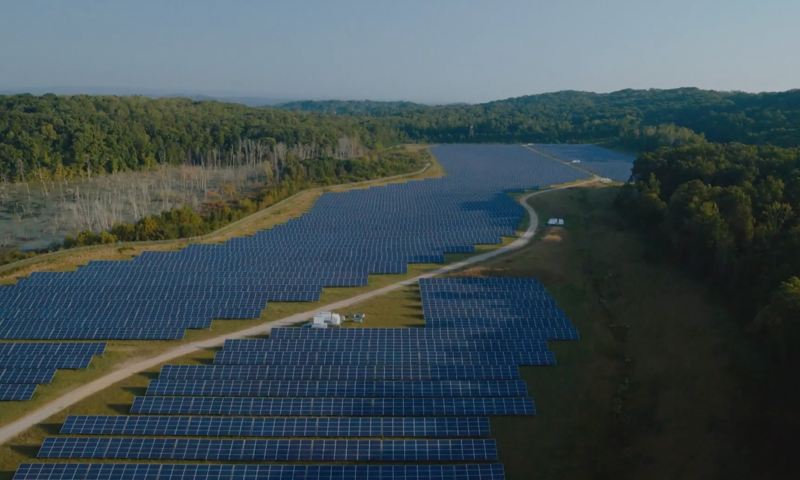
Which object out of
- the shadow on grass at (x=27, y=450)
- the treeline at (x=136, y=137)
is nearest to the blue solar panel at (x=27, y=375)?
the shadow on grass at (x=27, y=450)

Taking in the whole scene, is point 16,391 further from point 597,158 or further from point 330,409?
point 597,158

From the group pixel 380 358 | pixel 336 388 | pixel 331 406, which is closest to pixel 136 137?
pixel 380 358

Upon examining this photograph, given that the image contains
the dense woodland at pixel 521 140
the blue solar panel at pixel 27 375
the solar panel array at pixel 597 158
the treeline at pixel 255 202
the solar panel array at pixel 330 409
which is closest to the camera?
the solar panel array at pixel 330 409

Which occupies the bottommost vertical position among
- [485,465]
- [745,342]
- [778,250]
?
[485,465]

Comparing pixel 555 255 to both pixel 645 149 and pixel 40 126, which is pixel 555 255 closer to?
pixel 645 149

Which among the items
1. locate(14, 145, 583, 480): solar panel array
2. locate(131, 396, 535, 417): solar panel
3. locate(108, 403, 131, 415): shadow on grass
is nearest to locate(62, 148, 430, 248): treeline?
locate(14, 145, 583, 480): solar panel array

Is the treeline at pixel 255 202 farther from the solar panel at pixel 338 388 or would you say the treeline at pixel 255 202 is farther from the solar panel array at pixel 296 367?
the solar panel at pixel 338 388

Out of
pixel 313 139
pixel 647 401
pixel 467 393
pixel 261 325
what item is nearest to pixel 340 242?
pixel 261 325
